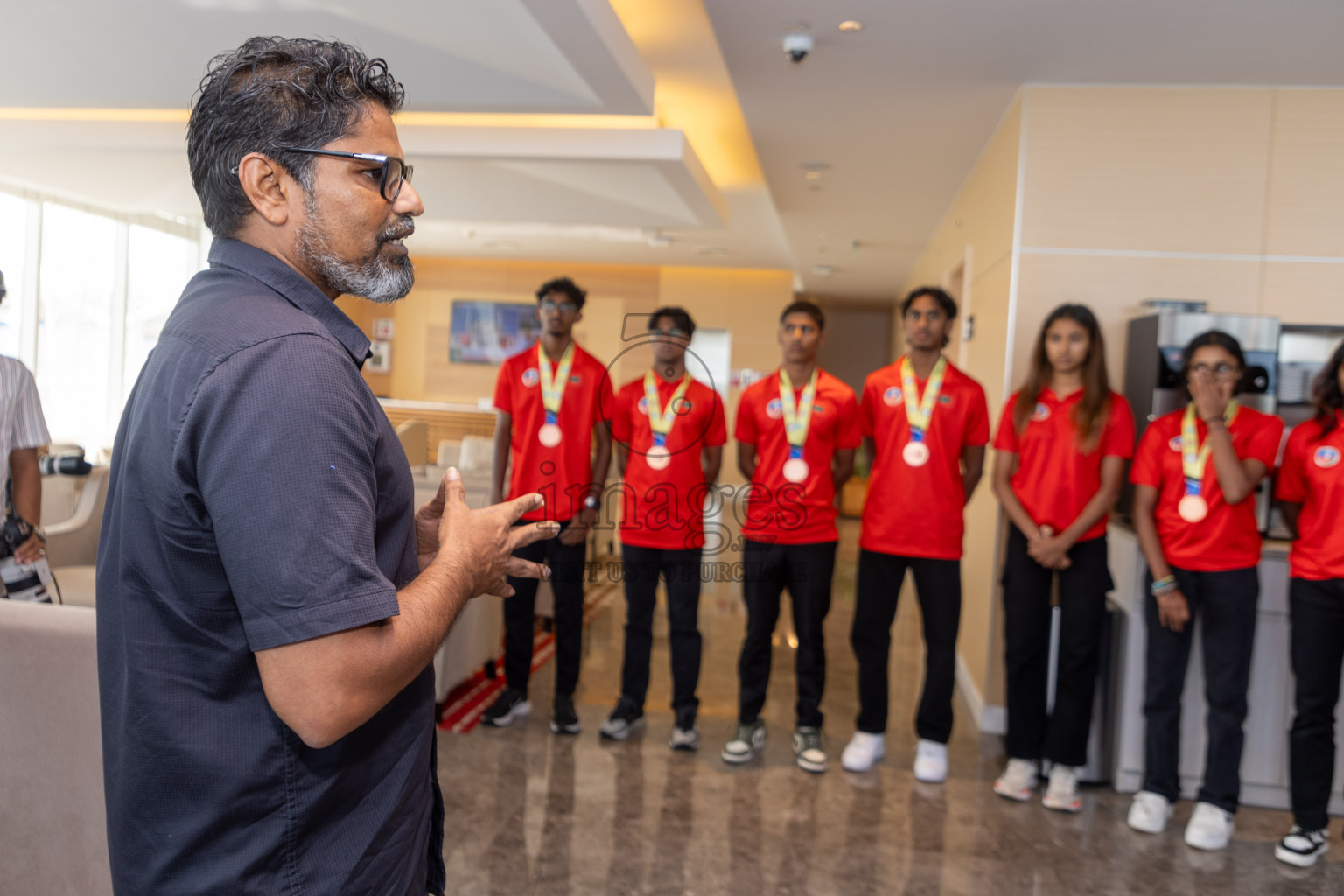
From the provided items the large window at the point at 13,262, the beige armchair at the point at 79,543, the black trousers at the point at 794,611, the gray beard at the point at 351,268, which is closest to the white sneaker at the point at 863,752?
the black trousers at the point at 794,611

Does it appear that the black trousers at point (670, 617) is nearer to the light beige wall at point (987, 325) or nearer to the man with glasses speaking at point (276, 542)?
the light beige wall at point (987, 325)

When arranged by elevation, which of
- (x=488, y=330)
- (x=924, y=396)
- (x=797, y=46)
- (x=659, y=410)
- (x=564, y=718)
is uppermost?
(x=797, y=46)

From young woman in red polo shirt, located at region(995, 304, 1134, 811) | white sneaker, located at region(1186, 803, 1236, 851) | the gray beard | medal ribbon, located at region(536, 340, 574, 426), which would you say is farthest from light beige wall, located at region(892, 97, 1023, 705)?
the gray beard

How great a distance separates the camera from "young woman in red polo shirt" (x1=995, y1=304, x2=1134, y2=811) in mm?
3328

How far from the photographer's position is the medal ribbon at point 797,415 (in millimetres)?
3639

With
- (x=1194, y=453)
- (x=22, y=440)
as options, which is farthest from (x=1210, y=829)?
(x=22, y=440)

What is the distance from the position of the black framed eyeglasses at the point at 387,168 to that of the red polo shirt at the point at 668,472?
2.64 meters

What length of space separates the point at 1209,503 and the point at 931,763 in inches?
53.7

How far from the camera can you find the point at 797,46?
3.75 meters

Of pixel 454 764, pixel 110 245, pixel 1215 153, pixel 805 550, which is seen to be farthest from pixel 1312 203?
pixel 110 245

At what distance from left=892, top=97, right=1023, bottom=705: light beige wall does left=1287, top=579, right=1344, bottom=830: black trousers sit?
1273 mm

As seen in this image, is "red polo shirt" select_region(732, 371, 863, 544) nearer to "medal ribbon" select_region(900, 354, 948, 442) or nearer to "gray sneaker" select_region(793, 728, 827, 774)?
"medal ribbon" select_region(900, 354, 948, 442)

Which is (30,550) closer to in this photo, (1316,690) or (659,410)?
(659,410)

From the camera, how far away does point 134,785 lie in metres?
1.01
